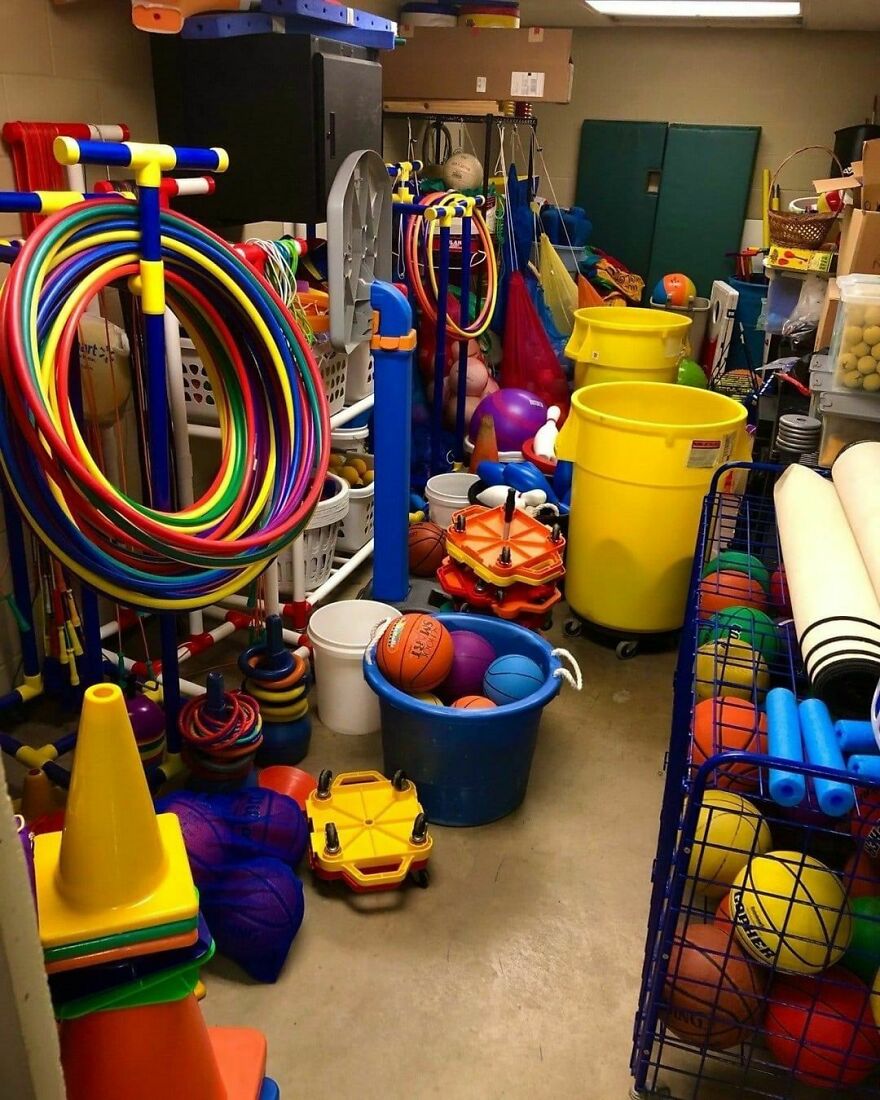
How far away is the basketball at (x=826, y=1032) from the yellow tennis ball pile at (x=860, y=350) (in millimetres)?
1380

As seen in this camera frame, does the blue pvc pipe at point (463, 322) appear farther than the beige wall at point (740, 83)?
No

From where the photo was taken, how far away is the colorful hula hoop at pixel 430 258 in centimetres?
366

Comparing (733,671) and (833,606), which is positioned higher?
(833,606)

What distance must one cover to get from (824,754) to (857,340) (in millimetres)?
1352

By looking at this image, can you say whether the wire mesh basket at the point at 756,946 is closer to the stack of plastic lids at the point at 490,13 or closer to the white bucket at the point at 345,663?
the white bucket at the point at 345,663

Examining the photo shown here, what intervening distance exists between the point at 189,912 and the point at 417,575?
2189 mm

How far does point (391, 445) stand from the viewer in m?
2.69

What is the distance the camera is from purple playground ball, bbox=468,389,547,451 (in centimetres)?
403

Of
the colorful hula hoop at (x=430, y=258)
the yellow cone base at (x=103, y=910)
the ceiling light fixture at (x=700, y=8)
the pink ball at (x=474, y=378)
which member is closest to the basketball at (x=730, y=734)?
the yellow cone base at (x=103, y=910)

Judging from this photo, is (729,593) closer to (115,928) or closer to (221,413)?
(221,413)

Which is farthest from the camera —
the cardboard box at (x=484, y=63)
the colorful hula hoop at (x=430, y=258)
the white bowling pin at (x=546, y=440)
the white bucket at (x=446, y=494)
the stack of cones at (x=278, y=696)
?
the cardboard box at (x=484, y=63)

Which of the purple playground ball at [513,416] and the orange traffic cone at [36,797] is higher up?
the purple playground ball at [513,416]

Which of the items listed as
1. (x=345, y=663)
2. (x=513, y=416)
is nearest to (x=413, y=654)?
(x=345, y=663)

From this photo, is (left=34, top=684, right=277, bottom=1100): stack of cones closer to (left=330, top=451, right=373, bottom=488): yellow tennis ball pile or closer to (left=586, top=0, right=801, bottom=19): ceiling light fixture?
(left=330, top=451, right=373, bottom=488): yellow tennis ball pile
